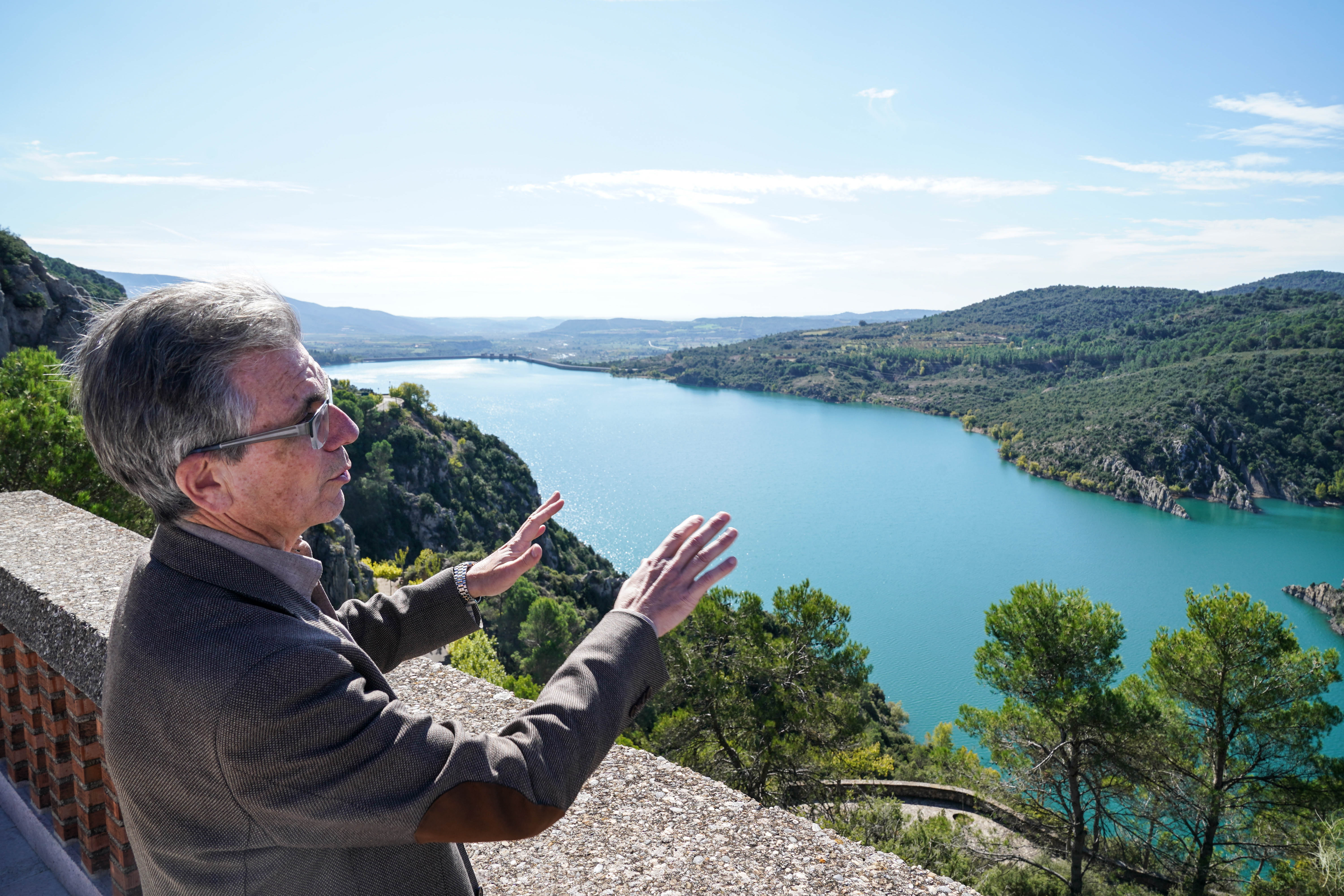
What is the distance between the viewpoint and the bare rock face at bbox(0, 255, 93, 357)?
22.2 meters

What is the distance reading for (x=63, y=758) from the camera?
1912mm

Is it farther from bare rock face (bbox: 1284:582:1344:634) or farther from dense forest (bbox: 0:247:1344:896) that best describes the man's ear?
bare rock face (bbox: 1284:582:1344:634)

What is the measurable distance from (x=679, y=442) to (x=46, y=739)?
217ft

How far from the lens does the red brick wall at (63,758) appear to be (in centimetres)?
177

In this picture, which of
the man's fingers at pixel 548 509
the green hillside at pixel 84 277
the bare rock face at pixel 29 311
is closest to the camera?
the man's fingers at pixel 548 509

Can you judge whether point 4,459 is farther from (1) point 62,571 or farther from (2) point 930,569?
(2) point 930,569

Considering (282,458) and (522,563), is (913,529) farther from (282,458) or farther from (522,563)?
(282,458)

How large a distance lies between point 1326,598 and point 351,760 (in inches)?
1755

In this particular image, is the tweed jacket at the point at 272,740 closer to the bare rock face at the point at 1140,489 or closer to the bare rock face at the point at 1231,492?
the bare rock face at the point at 1140,489

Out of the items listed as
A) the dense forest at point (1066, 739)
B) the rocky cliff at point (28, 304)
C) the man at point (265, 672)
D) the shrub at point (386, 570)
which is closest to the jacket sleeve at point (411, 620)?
the man at point (265, 672)

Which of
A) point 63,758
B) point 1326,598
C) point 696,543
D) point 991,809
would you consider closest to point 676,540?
point 696,543

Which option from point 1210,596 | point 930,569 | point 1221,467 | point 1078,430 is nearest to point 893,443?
point 1078,430

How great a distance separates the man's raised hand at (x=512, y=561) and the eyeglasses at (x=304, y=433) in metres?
0.48

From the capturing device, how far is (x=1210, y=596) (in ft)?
37.4
